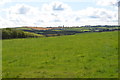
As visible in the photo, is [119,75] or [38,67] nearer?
[119,75]

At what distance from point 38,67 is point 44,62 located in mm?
2019

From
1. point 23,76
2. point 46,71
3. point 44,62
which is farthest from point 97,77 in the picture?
point 44,62

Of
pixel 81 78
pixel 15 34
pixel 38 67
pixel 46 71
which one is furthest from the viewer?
pixel 15 34

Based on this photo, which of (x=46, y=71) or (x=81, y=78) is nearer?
(x=81, y=78)

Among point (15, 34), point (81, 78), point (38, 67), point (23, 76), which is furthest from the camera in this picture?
point (15, 34)

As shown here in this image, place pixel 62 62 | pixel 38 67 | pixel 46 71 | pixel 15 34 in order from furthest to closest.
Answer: pixel 15 34 < pixel 62 62 < pixel 38 67 < pixel 46 71

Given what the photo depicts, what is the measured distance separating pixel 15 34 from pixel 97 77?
79.4 m

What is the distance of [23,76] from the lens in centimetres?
1698

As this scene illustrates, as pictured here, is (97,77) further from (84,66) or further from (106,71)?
(84,66)

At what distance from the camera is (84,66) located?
19516 mm

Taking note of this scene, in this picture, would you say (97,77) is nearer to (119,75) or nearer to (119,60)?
(119,75)

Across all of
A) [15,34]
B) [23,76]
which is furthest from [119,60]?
[15,34]

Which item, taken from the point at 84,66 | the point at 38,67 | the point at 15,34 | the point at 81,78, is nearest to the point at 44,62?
the point at 38,67

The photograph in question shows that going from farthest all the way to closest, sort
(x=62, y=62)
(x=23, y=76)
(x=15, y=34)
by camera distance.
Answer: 1. (x=15, y=34)
2. (x=62, y=62)
3. (x=23, y=76)
